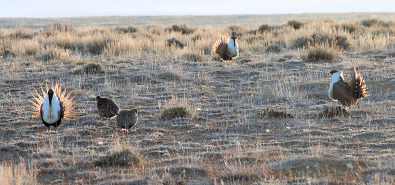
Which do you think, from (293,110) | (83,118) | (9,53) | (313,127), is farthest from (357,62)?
(9,53)

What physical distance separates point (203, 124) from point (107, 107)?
149cm

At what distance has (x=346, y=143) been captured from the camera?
5879mm

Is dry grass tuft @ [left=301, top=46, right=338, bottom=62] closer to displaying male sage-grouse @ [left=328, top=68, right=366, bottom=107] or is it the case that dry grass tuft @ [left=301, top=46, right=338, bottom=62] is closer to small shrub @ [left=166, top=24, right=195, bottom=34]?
displaying male sage-grouse @ [left=328, top=68, right=366, bottom=107]

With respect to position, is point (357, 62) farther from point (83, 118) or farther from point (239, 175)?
point (239, 175)

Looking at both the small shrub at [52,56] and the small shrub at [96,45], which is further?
the small shrub at [96,45]

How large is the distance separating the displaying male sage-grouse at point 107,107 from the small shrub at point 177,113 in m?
0.75

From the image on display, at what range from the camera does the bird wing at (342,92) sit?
7169mm

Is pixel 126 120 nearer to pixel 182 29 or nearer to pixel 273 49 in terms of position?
pixel 273 49

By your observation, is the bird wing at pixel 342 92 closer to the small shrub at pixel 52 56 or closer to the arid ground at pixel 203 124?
the arid ground at pixel 203 124

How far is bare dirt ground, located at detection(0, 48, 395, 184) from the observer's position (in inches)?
186

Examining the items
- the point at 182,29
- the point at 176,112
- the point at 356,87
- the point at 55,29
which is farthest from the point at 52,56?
the point at 182,29

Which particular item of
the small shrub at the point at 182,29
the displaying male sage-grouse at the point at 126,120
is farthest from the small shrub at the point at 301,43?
the displaying male sage-grouse at the point at 126,120

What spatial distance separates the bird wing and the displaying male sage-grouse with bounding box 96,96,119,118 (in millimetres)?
3339

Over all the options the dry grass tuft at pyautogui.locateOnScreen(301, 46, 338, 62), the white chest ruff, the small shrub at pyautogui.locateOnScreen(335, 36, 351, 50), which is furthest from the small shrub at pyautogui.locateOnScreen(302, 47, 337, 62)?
the small shrub at pyautogui.locateOnScreen(335, 36, 351, 50)
